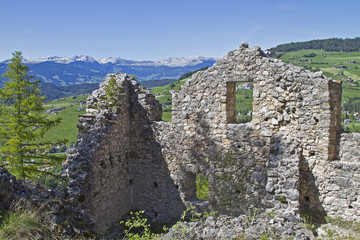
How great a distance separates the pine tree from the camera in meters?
14.2

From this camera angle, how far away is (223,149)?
32.8ft

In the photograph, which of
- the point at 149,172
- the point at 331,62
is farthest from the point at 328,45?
the point at 149,172

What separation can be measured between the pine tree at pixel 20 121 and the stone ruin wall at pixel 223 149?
17.3 ft

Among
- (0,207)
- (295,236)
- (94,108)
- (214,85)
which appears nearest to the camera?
(295,236)

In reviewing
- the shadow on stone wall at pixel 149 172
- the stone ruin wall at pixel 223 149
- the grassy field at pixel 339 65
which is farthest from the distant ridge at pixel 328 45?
the stone ruin wall at pixel 223 149

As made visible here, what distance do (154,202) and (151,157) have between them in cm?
169

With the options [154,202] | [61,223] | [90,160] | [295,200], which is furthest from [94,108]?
[295,200]

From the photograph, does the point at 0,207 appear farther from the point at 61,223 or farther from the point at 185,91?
the point at 185,91

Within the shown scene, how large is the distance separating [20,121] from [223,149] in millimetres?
9792

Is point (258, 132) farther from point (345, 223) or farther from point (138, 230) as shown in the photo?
point (138, 230)

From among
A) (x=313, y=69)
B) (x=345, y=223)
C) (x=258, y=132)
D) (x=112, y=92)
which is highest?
(x=313, y=69)

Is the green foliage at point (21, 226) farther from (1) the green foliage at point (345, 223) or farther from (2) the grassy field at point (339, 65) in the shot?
(2) the grassy field at point (339, 65)

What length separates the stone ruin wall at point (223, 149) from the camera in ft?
28.2

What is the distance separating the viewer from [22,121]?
47.3 feet
